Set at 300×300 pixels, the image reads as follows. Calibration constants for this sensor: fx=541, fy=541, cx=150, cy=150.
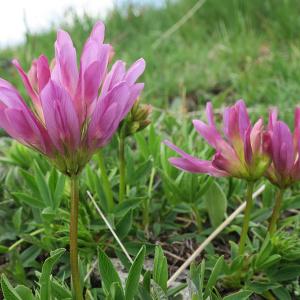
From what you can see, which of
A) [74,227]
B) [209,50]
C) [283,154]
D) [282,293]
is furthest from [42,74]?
[209,50]

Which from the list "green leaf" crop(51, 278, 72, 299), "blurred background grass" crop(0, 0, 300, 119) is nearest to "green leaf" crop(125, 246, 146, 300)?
"green leaf" crop(51, 278, 72, 299)

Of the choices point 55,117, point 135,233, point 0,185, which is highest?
point 55,117

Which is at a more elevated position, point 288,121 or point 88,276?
point 88,276

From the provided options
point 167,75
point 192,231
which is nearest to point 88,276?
point 192,231

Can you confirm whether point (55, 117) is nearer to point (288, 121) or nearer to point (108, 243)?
point (108, 243)

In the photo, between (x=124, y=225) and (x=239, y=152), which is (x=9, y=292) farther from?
(x=239, y=152)

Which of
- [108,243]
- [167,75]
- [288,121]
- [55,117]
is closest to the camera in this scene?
[55,117]

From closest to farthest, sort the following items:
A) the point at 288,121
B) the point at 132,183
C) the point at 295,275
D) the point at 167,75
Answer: the point at 295,275, the point at 132,183, the point at 288,121, the point at 167,75
